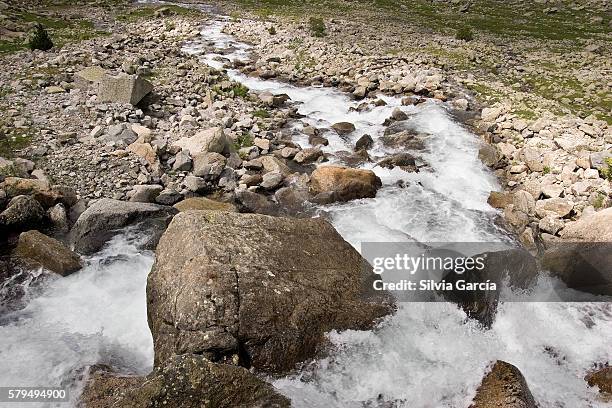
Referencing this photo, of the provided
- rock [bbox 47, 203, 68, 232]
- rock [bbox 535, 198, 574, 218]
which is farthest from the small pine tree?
rock [bbox 535, 198, 574, 218]

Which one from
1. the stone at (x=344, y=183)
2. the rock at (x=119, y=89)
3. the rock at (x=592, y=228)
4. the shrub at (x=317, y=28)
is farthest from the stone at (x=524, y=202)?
the shrub at (x=317, y=28)

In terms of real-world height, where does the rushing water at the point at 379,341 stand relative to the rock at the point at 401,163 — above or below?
below

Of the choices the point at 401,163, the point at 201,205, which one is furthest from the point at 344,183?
the point at 201,205

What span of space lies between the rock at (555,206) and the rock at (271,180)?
32.7 ft

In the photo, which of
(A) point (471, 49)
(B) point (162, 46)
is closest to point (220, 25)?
(B) point (162, 46)

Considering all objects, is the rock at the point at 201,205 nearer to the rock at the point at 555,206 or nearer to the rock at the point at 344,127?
the rock at the point at 344,127

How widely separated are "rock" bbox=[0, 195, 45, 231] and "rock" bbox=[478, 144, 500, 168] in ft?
60.1

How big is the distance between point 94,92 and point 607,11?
214ft

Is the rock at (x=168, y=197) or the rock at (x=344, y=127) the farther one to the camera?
the rock at (x=344, y=127)

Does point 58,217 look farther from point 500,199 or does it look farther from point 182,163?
point 500,199

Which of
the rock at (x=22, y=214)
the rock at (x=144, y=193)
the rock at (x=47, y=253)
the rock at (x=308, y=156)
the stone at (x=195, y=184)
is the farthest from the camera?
the rock at (x=308, y=156)

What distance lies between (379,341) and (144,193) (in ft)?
34.1

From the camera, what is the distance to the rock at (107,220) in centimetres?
1428

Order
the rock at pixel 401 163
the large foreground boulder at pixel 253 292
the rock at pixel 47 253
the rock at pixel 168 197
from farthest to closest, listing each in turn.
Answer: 1. the rock at pixel 401 163
2. the rock at pixel 168 197
3. the rock at pixel 47 253
4. the large foreground boulder at pixel 253 292
